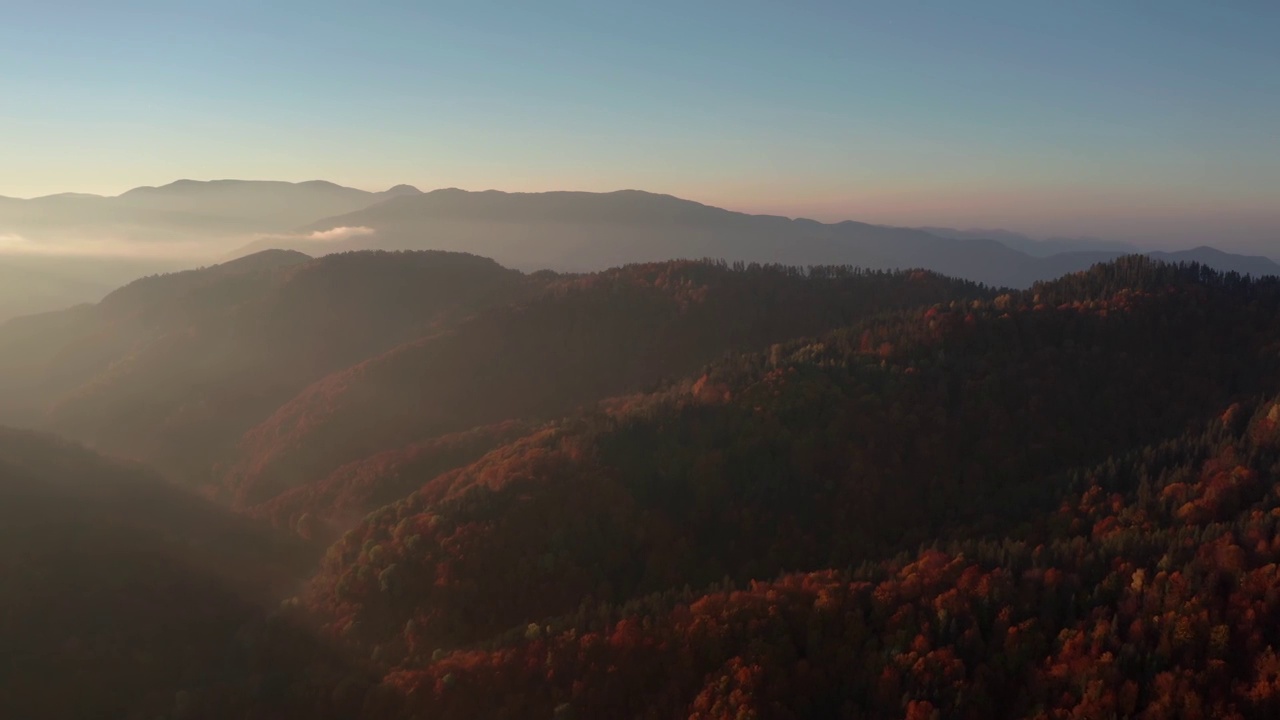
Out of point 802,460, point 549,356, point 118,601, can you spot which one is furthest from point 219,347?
point 802,460

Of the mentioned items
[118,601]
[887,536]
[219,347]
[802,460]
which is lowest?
[118,601]

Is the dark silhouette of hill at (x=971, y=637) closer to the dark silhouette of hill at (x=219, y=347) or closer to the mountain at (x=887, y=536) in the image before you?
the mountain at (x=887, y=536)

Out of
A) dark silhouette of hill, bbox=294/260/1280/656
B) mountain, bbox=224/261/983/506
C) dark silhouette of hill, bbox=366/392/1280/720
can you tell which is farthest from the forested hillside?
mountain, bbox=224/261/983/506

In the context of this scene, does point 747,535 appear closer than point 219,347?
Yes

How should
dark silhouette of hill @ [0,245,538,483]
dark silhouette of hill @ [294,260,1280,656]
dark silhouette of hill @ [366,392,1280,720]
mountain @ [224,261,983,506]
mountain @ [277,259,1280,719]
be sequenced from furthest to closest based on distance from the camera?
1. dark silhouette of hill @ [0,245,538,483]
2. mountain @ [224,261,983,506]
3. dark silhouette of hill @ [294,260,1280,656]
4. mountain @ [277,259,1280,719]
5. dark silhouette of hill @ [366,392,1280,720]

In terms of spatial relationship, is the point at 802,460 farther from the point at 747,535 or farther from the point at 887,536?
the point at 887,536

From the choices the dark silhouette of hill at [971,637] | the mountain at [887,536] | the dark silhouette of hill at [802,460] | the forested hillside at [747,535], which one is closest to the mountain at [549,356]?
the forested hillside at [747,535]

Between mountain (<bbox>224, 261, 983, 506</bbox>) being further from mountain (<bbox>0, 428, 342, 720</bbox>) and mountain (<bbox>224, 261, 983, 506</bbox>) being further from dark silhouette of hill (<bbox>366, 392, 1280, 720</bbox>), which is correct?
dark silhouette of hill (<bbox>366, 392, 1280, 720</bbox>)
